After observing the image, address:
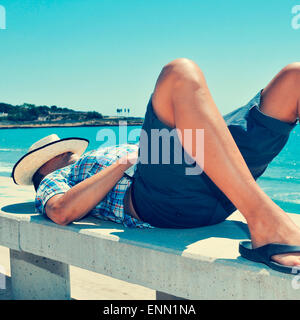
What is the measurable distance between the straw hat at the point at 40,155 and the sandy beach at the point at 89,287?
29 cm

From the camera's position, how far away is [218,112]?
4.74 ft

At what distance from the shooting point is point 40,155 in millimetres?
2424

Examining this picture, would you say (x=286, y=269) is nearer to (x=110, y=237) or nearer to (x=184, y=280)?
(x=184, y=280)

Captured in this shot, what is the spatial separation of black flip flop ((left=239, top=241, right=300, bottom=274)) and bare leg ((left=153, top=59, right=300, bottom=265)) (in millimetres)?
19

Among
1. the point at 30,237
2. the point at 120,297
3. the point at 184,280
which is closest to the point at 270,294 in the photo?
the point at 184,280

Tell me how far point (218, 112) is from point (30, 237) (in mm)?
1249

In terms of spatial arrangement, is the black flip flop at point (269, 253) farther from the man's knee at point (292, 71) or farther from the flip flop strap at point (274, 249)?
the man's knee at point (292, 71)

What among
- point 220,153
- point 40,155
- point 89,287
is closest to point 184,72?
point 220,153

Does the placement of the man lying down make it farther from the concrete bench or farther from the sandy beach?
the sandy beach

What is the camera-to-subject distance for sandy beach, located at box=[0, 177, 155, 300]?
294 centimetres

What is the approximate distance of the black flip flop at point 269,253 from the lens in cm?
125

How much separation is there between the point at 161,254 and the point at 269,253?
43 cm

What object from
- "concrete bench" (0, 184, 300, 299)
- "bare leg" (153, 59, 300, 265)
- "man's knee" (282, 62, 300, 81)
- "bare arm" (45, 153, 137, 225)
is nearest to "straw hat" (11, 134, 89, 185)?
"concrete bench" (0, 184, 300, 299)

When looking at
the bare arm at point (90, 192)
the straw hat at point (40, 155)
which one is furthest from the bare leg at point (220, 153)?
the straw hat at point (40, 155)
